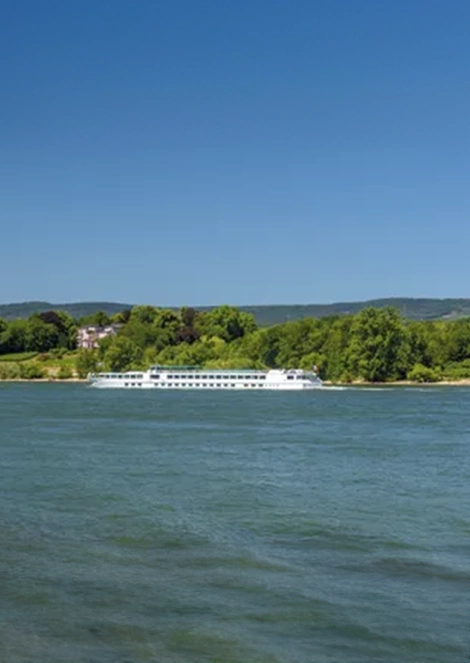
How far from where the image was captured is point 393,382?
9206cm

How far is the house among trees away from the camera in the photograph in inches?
5650

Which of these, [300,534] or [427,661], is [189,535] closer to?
[300,534]

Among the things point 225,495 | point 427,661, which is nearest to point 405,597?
point 427,661

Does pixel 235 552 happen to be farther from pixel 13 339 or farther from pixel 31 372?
pixel 13 339

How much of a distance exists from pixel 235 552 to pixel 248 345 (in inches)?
3698

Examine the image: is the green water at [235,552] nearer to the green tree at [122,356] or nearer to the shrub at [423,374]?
the shrub at [423,374]

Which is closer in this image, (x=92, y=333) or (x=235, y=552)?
(x=235, y=552)

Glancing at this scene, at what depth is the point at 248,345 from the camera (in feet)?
358

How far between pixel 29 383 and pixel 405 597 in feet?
308

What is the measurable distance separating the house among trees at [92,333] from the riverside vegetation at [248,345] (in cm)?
650

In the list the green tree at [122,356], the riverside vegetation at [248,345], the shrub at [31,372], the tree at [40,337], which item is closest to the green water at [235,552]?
the riverside vegetation at [248,345]

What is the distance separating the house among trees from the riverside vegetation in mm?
6496

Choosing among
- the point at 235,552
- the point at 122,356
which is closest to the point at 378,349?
the point at 122,356

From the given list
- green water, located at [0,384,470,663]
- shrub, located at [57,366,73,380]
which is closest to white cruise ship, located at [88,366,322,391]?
shrub, located at [57,366,73,380]
